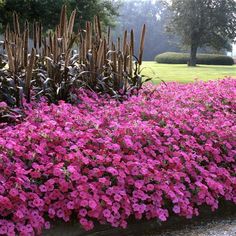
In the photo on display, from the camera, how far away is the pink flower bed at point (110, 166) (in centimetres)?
270

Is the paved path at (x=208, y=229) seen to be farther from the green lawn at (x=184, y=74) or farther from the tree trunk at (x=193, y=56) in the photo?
the tree trunk at (x=193, y=56)

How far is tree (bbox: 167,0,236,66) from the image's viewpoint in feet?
118

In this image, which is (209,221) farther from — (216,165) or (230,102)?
(230,102)

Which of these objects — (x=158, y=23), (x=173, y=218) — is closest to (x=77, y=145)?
(x=173, y=218)

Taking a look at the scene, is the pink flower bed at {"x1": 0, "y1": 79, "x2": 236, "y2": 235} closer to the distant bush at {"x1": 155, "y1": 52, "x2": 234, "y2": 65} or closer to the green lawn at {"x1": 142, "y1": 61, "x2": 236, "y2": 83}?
the green lawn at {"x1": 142, "y1": 61, "x2": 236, "y2": 83}

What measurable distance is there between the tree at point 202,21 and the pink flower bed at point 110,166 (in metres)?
32.4

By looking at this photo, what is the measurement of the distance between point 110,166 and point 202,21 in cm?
3463

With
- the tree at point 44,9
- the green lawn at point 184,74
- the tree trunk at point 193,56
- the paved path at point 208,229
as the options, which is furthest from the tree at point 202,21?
the paved path at point 208,229

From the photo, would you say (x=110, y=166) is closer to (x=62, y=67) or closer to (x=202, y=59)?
(x=62, y=67)

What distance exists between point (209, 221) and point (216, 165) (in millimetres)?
472

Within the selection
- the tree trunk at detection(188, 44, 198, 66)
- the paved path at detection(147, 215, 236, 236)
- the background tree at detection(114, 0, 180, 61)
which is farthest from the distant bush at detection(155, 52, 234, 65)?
the paved path at detection(147, 215, 236, 236)

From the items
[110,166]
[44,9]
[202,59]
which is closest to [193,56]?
[202,59]

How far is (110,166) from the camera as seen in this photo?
121 inches

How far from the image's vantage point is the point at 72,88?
5043mm
